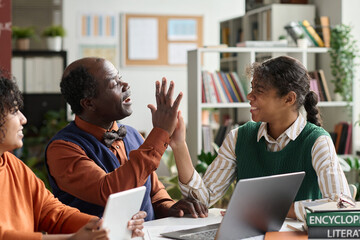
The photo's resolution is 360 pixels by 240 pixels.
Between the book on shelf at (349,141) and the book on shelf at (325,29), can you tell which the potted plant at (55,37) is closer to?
the book on shelf at (325,29)

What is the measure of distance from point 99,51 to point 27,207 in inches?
252

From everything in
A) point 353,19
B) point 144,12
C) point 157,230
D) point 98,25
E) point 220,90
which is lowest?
point 157,230

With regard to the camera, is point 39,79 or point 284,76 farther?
point 39,79

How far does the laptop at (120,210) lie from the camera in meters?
1.27

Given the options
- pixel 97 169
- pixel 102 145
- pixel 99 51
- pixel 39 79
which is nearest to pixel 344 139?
pixel 102 145

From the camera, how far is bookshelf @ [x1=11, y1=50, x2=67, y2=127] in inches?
296

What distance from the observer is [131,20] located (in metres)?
7.96

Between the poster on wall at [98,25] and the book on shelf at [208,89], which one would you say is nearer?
the book on shelf at [208,89]

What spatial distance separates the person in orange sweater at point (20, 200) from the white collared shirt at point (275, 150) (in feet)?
1.87

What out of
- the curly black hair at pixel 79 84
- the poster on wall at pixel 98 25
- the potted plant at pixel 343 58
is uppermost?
the poster on wall at pixel 98 25

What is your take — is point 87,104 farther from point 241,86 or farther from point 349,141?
point 349,141

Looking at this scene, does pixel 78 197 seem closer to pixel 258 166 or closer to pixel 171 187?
pixel 258 166

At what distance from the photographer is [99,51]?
7.94 meters

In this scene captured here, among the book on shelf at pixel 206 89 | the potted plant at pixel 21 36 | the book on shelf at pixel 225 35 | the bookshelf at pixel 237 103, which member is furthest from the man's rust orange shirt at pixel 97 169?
the potted plant at pixel 21 36
